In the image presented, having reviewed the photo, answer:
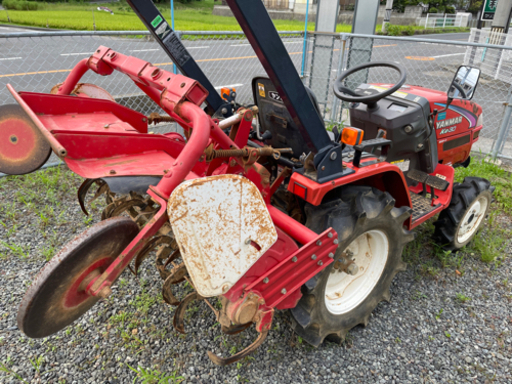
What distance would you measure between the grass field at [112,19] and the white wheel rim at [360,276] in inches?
508

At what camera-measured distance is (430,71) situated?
1107 centimetres

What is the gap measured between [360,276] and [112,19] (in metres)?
17.2

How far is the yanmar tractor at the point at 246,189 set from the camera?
56.3 inches

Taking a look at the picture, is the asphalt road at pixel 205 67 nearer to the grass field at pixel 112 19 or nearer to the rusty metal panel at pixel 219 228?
the grass field at pixel 112 19

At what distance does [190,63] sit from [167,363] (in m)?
1.91

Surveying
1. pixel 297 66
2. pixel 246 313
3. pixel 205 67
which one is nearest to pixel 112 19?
pixel 205 67

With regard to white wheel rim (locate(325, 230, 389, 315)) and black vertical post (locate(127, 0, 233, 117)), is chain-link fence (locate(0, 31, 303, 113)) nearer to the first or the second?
black vertical post (locate(127, 0, 233, 117))

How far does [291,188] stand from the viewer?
1.99m

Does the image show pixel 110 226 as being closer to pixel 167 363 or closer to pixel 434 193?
pixel 167 363

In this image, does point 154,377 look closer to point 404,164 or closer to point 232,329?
point 232,329

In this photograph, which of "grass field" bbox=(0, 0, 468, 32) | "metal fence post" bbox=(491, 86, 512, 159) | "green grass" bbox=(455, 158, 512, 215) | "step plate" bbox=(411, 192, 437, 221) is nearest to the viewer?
"step plate" bbox=(411, 192, 437, 221)

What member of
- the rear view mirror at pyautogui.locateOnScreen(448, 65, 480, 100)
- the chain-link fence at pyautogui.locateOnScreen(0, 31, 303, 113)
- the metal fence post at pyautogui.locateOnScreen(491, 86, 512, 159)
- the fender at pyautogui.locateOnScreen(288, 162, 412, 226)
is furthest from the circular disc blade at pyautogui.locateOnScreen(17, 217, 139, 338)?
the metal fence post at pyautogui.locateOnScreen(491, 86, 512, 159)

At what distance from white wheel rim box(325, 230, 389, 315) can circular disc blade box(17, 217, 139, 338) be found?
1367 mm

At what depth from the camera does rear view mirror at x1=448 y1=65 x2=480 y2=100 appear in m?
2.78
